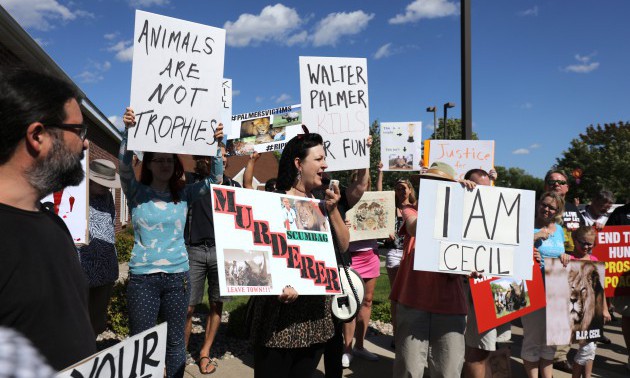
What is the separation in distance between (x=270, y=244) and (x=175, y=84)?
135cm

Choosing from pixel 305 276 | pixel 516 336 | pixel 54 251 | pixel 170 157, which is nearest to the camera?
pixel 54 251

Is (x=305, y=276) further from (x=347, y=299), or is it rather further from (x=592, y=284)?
(x=592, y=284)

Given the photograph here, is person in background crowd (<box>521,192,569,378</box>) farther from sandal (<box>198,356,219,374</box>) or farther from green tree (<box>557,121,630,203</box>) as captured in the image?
green tree (<box>557,121,630,203</box>)

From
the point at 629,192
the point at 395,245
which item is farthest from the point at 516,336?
the point at 629,192

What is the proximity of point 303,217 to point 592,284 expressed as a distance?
113 inches

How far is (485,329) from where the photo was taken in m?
3.35

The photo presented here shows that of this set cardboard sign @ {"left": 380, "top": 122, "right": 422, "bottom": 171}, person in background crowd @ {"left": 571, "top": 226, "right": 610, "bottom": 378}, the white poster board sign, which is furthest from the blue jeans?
cardboard sign @ {"left": 380, "top": 122, "right": 422, "bottom": 171}

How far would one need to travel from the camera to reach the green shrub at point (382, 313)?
649 centimetres

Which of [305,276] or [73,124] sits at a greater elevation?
[73,124]

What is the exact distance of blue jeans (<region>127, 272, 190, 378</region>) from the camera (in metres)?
3.03

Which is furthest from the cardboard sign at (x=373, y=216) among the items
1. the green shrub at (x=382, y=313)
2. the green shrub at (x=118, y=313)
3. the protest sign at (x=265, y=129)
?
the green shrub at (x=118, y=313)

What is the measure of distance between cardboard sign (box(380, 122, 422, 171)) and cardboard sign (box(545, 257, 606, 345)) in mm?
2444

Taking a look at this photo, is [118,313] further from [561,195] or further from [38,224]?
[561,195]

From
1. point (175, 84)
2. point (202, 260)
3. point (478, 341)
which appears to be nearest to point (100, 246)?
point (202, 260)
